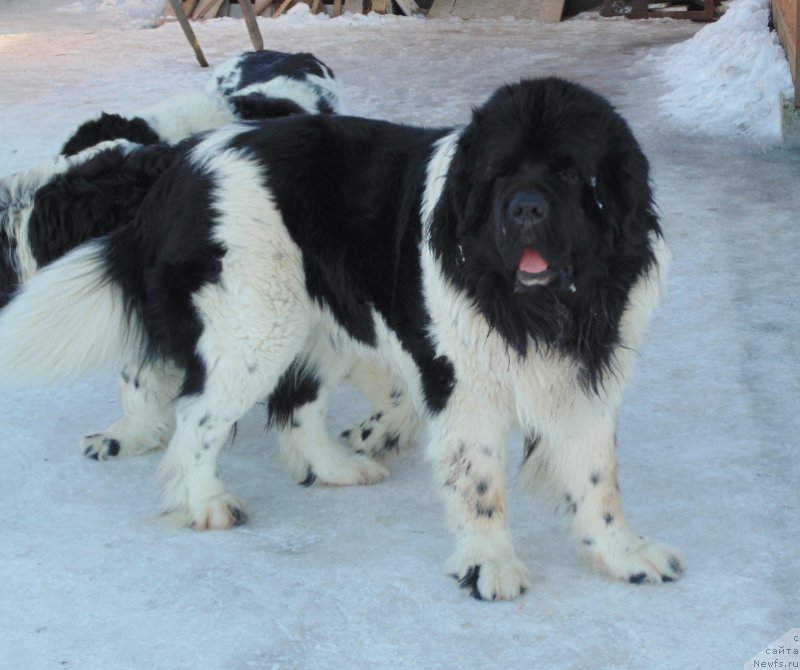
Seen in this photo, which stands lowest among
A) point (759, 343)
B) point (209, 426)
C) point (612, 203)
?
point (759, 343)

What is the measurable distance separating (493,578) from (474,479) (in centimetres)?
27

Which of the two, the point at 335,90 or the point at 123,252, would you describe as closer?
the point at 123,252

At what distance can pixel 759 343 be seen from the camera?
188 inches

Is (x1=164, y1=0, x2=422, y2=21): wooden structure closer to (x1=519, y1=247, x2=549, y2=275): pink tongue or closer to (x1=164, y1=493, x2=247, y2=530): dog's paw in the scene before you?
(x1=164, y1=493, x2=247, y2=530): dog's paw

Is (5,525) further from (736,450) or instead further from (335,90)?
(335,90)

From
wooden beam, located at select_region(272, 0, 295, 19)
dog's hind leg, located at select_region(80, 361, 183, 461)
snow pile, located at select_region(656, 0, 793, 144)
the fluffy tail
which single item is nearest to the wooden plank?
wooden beam, located at select_region(272, 0, 295, 19)

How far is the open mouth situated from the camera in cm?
297

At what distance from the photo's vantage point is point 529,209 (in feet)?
9.44

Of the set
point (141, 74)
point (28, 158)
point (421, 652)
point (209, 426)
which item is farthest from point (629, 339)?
point (141, 74)

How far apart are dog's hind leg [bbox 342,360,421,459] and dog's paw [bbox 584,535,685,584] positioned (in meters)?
1.03

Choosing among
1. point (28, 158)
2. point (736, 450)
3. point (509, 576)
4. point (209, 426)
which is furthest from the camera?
point (28, 158)

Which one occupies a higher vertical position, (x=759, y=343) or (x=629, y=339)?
(x=629, y=339)

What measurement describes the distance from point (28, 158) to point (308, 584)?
5.32 m

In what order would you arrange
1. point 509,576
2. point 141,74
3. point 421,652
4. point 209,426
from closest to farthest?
1. point 421,652
2. point 509,576
3. point 209,426
4. point 141,74
